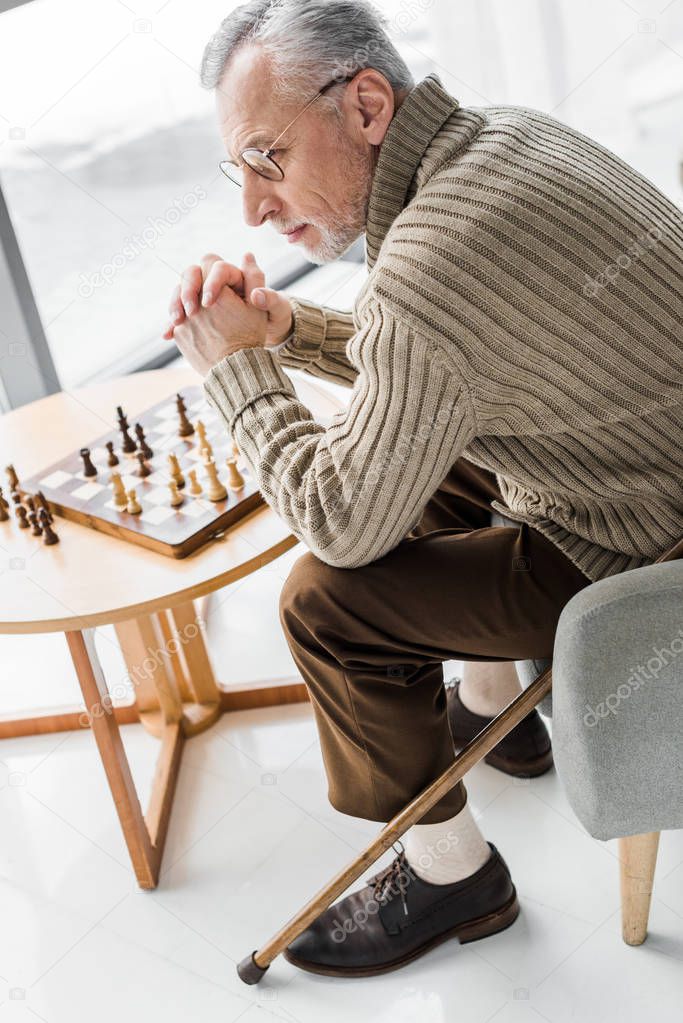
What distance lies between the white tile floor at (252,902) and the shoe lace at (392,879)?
4.1 inches

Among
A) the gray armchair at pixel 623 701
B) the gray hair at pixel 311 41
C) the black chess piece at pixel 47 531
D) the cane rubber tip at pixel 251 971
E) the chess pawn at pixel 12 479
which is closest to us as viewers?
the gray armchair at pixel 623 701

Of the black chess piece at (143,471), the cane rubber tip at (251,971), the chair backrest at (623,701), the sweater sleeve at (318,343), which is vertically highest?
the sweater sleeve at (318,343)

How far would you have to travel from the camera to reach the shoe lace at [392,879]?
1696 millimetres

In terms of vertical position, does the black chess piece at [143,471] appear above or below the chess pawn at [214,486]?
above

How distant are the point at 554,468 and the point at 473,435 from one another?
128mm

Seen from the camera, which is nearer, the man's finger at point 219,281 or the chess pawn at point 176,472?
the man's finger at point 219,281

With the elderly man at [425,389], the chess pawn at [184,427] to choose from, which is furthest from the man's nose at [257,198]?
the chess pawn at [184,427]

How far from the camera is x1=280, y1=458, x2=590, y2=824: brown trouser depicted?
144cm

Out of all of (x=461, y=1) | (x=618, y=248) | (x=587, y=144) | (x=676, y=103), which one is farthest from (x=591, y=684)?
(x=676, y=103)

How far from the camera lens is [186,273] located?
5.14ft

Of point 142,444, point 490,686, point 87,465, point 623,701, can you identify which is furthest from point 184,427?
point 623,701

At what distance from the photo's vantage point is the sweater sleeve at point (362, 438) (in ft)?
4.21

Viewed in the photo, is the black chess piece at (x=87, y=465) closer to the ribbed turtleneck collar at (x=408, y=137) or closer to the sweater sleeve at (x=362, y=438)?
the sweater sleeve at (x=362, y=438)

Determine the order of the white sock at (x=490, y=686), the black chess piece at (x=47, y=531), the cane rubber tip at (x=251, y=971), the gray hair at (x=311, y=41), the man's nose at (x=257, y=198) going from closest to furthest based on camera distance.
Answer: the gray hair at (x=311, y=41) → the man's nose at (x=257, y=198) → the cane rubber tip at (x=251, y=971) → the black chess piece at (x=47, y=531) → the white sock at (x=490, y=686)
